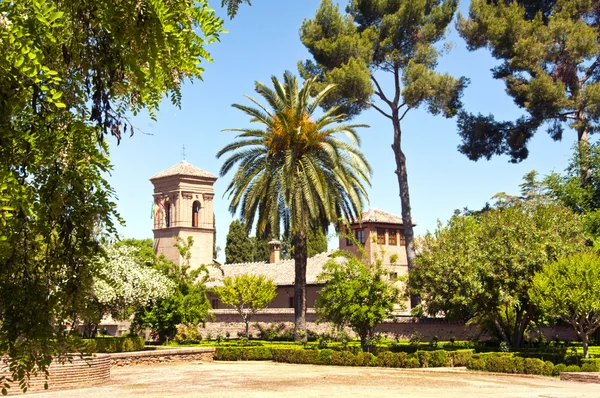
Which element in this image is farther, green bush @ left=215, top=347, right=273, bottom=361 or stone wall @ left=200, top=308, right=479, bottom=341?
stone wall @ left=200, top=308, right=479, bottom=341

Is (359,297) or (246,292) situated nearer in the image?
(359,297)

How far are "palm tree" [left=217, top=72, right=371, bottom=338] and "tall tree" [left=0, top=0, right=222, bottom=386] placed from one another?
87.3ft

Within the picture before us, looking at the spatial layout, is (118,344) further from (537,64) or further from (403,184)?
(537,64)

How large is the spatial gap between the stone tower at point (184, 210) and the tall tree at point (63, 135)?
53.8m

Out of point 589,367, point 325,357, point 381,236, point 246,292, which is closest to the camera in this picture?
point 589,367

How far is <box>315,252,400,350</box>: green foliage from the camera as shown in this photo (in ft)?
97.5

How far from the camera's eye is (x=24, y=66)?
17.4 ft

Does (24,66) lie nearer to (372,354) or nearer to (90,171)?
(90,171)

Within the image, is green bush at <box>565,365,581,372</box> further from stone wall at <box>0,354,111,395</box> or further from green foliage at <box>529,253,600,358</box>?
stone wall at <box>0,354,111,395</box>

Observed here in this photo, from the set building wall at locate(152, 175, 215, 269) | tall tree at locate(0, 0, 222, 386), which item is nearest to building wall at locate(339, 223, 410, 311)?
building wall at locate(152, 175, 215, 269)

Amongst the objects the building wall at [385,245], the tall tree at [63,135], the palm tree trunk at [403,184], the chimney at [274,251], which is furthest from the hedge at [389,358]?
the chimney at [274,251]

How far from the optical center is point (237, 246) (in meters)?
77.9

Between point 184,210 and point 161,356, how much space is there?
3014cm

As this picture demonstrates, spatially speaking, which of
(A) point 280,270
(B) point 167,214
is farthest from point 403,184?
(B) point 167,214
